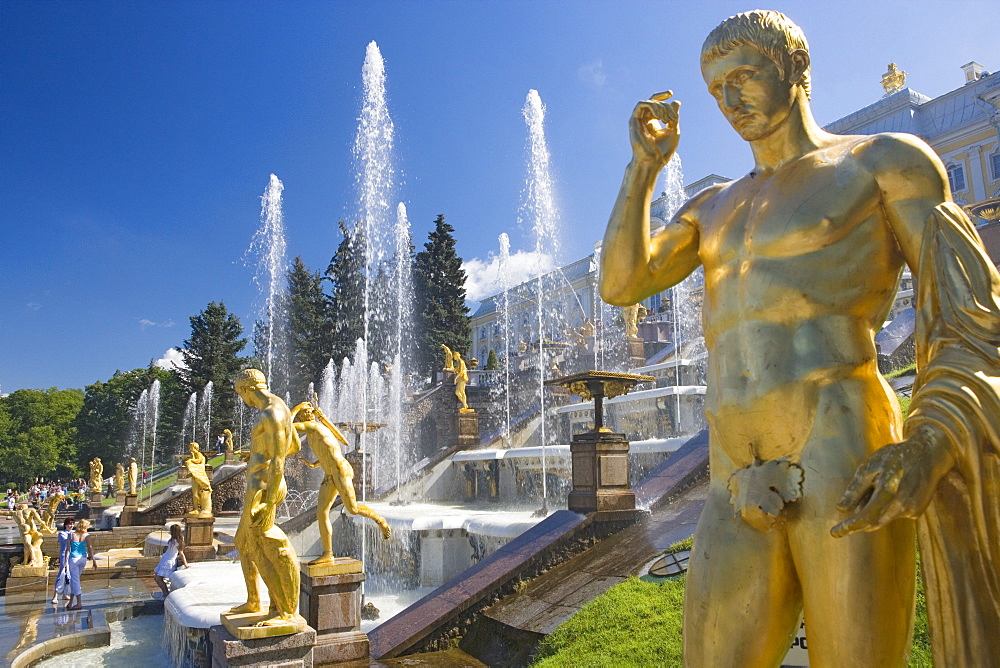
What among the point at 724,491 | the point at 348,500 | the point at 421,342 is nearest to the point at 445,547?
the point at 348,500

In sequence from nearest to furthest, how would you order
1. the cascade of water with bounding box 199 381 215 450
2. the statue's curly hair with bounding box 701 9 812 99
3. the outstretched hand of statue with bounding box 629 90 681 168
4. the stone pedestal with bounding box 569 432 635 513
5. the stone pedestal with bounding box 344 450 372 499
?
the statue's curly hair with bounding box 701 9 812 99
the outstretched hand of statue with bounding box 629 90 681 168
the stone pedestal with bounding box 569 432 635 513
the stone pedestal with bounding box 344 450 372 499
the cascade of water with bounding box 199 381 215 450

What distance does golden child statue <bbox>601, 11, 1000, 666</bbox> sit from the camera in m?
1.83

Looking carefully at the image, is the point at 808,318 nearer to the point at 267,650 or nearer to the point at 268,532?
the point at 268,532

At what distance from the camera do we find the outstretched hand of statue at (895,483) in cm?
170

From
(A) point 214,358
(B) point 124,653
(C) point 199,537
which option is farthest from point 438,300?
(B) point 124,653

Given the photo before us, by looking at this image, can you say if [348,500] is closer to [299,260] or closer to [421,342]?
[421,342]

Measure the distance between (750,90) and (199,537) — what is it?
17.6 metres

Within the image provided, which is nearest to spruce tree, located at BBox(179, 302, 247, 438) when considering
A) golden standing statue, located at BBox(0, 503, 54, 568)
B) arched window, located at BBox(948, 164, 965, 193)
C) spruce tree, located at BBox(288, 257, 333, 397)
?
spruce tree, located at BBox(288, 257, 333, 397)

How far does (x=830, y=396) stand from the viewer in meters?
2.02

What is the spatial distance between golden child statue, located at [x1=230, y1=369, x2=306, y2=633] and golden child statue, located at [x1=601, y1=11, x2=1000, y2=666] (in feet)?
16.2

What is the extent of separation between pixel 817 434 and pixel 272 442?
540 cm

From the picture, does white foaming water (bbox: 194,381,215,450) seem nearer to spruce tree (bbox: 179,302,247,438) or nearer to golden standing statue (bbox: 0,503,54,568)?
spruce tree (bbox: 179,302,247,438)

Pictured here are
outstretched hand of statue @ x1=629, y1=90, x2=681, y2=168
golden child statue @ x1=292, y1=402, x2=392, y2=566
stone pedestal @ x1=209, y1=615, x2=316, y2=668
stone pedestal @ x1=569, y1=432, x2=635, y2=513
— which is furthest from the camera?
stone pedestal @ x1=569, y1=432, x2=635, y2=513

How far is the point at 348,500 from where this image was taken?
27.9ft
